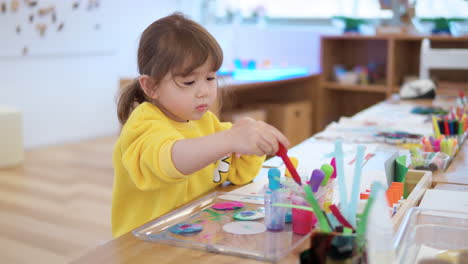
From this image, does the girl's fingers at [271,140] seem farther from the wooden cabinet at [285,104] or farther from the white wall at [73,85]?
the white wall at [73,85]

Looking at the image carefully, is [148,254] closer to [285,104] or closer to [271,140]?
[271,140]

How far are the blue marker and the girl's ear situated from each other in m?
0.37

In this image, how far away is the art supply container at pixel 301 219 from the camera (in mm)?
965

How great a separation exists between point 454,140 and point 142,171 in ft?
3.33

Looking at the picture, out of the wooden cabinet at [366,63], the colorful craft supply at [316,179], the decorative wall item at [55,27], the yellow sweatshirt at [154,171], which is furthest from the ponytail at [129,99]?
the decorative wall item at [55,27]

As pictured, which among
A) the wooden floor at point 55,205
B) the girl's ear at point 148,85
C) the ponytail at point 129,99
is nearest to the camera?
the girl's ear at point 148,85

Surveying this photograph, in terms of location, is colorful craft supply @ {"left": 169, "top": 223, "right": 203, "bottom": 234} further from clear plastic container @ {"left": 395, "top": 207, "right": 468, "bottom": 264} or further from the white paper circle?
clear plastic container @ {"left": 395, "top": 207, "right": 468, "bottom": 264}

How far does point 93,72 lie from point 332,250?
4483 mm

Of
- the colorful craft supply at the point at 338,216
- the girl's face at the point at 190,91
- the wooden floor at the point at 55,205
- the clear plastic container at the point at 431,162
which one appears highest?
the girl's face at the point at 190,91

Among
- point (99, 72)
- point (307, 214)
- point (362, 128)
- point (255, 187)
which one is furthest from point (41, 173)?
point (307, 214)

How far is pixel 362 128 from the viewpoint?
2096 mm

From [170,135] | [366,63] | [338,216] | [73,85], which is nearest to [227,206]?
[170,135]

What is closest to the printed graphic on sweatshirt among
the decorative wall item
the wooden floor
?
the wooden floor

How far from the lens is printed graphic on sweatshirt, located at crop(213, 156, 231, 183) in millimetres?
1312
